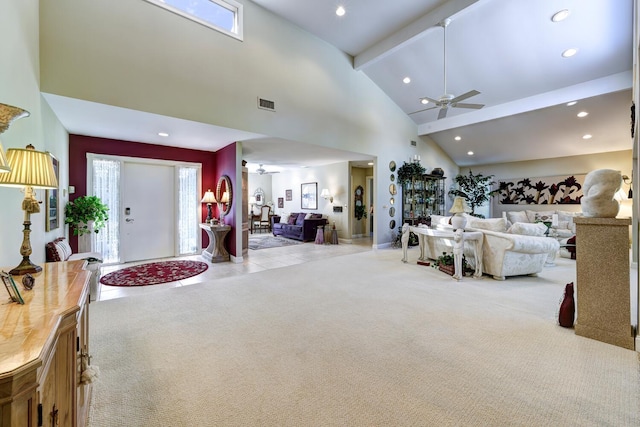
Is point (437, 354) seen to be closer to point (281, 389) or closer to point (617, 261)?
point (281, 389)

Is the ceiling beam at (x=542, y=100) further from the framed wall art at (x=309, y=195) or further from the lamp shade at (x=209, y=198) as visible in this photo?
the lamp shade at (x=209, y=198)

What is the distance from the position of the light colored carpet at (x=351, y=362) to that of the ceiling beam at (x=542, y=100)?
4.83 m

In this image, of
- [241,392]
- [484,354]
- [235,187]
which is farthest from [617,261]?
[235,187]

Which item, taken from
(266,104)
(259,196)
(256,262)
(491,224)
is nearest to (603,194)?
(491,224)

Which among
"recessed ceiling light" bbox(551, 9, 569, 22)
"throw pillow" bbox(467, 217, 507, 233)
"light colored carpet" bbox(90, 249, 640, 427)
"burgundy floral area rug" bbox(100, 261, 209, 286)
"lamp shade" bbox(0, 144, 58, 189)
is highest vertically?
"recessed ceiling light" bbox(551, 9, 569, 22)

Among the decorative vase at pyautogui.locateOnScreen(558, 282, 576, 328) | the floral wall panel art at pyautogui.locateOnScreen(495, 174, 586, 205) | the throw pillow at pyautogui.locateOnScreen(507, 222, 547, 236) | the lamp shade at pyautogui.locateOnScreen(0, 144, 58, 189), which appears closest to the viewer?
the lamp shade at pyautogui.locateOnScreen(0, 144, 58, 189)

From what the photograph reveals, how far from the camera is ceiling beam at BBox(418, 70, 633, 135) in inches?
213

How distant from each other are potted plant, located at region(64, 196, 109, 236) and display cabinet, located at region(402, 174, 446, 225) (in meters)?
7.32

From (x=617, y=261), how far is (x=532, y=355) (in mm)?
1143

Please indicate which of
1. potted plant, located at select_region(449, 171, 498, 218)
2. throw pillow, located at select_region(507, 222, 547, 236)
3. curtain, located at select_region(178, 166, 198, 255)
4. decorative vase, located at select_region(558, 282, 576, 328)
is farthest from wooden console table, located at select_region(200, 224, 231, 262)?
A: potted plant, located at select_region(449, 171, 498, 218)

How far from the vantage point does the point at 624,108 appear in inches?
234

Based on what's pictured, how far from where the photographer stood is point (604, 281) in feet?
7.98

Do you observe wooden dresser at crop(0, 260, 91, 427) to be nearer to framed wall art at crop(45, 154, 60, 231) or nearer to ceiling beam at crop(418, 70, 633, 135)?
framed wall art at crop(45, 154, 60, 231)

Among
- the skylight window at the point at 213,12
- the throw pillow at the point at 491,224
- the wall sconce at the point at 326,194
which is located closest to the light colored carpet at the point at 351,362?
the throw pillow at the point at 491,224
